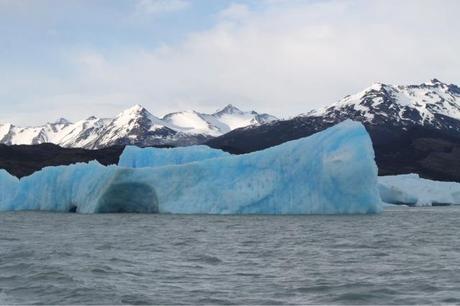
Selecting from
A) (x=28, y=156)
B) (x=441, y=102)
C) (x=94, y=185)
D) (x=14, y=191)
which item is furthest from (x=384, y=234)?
(x=441, y=102)

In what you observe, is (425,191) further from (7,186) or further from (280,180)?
(7,186)

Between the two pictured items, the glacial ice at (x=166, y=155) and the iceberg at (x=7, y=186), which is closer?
the glacial ice at (x=166, y=155)

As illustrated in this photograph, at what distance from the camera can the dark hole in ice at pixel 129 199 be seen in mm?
38500

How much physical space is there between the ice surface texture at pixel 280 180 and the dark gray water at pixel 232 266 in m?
8.24

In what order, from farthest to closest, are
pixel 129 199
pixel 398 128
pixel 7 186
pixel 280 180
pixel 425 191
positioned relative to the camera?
pixel 398 128 < pixel 425 191 < pixel 7 186 < pixel 129 199 < pixel 280 180

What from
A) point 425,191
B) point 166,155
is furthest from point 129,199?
point 425,191

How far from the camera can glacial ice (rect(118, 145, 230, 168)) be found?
1802 inches

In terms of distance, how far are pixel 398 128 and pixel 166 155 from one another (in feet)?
330

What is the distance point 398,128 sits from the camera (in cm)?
13900

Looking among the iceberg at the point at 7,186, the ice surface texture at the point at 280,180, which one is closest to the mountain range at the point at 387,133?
the iceberg at the point at 7,186

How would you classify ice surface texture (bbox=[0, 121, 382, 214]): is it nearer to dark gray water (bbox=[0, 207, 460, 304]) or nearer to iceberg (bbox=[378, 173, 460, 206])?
dark gray water (bbox=[0, 207, 460, 304])

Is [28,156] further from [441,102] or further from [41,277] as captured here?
[441,102]

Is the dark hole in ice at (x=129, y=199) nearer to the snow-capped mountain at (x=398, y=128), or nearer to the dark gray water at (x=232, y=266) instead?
the dark gray water at (x=232, y=266)

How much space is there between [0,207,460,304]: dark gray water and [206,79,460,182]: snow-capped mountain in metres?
78.1
